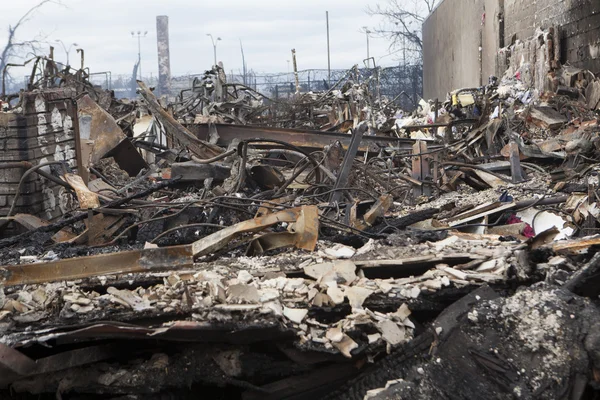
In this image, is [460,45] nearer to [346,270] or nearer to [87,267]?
[346,270]

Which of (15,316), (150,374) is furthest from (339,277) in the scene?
(15,316)

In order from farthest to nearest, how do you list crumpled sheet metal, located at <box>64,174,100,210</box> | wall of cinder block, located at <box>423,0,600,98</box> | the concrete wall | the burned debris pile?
the concrete wall < wall of cinder block, located at <box>423,0,600,98</box> < crumpled sheet metal, located at <box>64,174,100,210</box> < the burned debris pile

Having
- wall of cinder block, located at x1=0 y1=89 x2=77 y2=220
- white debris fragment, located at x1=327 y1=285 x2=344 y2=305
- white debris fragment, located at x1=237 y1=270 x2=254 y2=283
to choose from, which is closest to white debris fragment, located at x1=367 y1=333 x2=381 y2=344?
white debris fragment, located at x1=327 y1=285 x2=344 y2=305

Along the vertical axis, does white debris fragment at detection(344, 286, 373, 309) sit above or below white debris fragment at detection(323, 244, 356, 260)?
below

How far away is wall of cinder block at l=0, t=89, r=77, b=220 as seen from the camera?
6758 millimetres

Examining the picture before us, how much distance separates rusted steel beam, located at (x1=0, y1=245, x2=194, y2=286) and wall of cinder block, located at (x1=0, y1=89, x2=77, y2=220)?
317 centimetres

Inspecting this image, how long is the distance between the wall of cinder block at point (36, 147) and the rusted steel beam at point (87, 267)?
10.4 feet

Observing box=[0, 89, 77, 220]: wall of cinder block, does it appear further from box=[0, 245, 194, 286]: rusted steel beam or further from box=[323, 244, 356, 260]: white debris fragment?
box=[323, 244, 356, 260]: white debris fragment

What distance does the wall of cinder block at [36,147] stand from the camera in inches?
266

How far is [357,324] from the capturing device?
2879mm

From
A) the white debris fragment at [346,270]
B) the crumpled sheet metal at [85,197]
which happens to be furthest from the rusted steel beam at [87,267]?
the crumpled sheet metal at [85,197]

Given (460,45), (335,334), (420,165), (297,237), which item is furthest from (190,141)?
(460,45)

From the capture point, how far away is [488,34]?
17781mm

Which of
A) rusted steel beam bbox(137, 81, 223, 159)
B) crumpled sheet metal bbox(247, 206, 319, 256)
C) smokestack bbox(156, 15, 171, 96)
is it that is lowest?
crumpled sheet metal bbox(247, 206, 319, 256)
